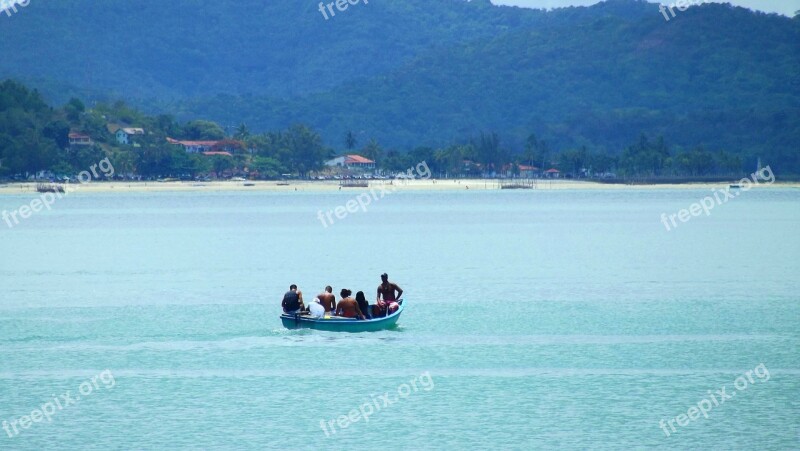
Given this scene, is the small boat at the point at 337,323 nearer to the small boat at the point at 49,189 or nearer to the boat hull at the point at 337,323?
the boat hull at the point at 337,323

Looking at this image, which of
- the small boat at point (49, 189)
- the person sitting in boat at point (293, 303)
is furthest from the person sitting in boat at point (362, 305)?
the small boat at point (49, 189)

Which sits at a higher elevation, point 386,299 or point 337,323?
point 386,299

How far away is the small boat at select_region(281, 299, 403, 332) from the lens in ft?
125

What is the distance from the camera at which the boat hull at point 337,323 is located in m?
38.2

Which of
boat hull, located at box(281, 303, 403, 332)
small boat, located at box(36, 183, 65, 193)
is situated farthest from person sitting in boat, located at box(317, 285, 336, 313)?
small boat, located at box(36, 183, 65, 193)

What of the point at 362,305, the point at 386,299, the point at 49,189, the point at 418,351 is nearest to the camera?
the point at 418,351

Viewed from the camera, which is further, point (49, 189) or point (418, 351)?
point (49, 189)

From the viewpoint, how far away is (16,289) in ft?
184

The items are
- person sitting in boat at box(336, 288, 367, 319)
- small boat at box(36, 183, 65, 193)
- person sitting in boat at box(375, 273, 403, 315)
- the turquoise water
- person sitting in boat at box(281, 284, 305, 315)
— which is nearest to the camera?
the turquoise water

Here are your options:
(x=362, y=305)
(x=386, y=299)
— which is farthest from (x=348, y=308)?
(x=386, y=299)

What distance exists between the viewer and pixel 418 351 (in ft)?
121

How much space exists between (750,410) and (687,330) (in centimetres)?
1191

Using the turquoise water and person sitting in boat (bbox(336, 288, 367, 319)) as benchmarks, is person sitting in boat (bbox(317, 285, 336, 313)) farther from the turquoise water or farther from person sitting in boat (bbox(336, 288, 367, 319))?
the turquoise water

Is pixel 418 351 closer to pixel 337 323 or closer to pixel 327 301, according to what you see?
pixel 337 323
